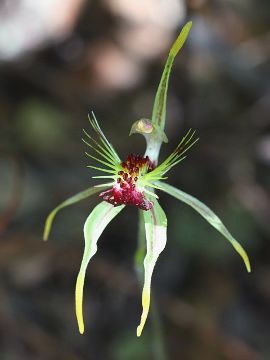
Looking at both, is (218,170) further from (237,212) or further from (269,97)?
(269,97)

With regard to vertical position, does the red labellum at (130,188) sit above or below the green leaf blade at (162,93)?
below

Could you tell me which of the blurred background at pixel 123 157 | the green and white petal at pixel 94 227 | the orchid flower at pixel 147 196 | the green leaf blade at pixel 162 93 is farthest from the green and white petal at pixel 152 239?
the blurred background at pixel 123 157

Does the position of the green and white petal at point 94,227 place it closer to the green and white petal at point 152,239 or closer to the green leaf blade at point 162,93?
the green and white petal at point 152,239

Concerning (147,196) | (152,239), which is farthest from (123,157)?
(152,239)

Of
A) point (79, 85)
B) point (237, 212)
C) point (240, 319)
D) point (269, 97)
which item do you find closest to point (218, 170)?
point (237, 212)

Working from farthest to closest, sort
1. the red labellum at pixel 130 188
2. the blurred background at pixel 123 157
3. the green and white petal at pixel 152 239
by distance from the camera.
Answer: the blurred background at pixel 123 157 → the red labellum at pixel 130 188 → the green and white petal at pixel 152 239

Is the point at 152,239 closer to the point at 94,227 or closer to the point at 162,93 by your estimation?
the point at 94,227
